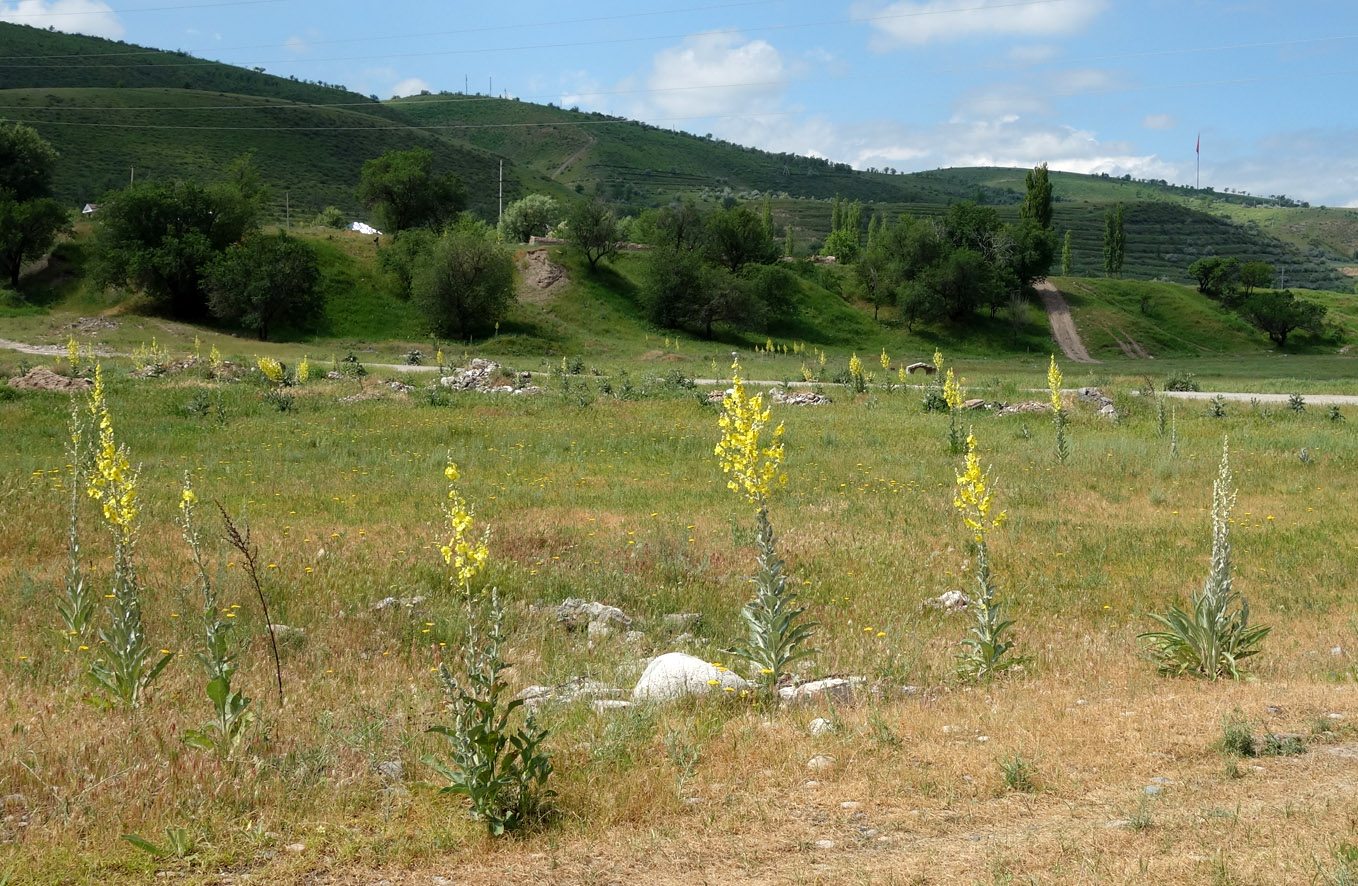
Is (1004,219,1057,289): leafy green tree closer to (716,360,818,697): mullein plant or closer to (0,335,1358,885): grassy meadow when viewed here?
(0,335,1358,885): grassy meadow

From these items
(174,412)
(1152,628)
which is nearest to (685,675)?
(1152,628)

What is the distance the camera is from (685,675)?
24.0 ft

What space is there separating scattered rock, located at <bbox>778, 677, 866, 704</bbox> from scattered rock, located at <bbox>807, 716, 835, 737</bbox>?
1.50 feet

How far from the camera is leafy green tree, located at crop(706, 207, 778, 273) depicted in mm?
76938

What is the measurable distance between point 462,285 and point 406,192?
57.9 ft

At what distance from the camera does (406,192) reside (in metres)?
70.3

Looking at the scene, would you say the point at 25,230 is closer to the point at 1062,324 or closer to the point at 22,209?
the point at 22,209

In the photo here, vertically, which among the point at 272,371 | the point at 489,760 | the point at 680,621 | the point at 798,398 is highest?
the point at 272,371

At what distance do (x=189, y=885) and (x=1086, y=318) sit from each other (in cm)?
8740

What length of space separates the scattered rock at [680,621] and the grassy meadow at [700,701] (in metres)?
0.13

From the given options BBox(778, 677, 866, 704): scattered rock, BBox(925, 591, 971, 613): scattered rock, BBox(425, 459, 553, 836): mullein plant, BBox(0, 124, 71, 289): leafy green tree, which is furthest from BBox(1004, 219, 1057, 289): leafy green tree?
BBox(425, 459, 553, 836): mullein plant

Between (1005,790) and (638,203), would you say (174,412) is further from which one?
(638,203)

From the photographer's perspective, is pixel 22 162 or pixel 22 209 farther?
pixel 22 162

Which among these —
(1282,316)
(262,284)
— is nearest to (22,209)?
(262,284)
